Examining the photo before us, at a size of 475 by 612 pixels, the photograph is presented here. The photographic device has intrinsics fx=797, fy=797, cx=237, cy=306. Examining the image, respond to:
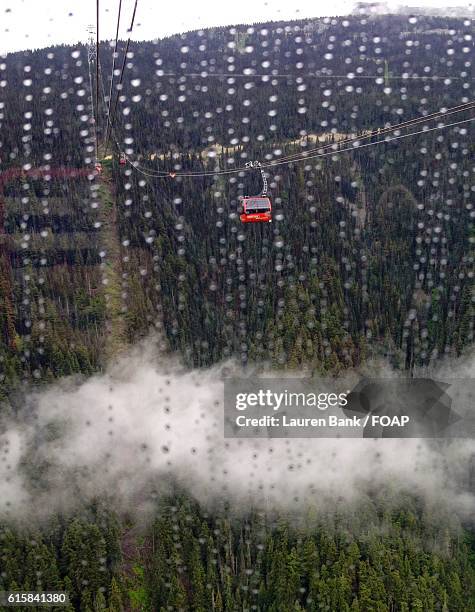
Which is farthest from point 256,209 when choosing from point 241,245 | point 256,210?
point 241,245

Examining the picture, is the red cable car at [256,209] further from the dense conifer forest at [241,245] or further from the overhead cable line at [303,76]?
the overhead cable line at [303,76]

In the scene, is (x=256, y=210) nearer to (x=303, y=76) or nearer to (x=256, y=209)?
(x=256, y=209)

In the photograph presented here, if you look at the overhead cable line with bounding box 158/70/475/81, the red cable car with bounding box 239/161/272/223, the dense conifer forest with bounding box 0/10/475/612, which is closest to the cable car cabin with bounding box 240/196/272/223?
the red cable car with bounding box 239/161/272/223

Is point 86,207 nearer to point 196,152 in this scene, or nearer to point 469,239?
point 196,152

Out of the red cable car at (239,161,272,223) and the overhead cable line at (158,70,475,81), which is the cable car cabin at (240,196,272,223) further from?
the overhead cable line at (158,70,475,81)

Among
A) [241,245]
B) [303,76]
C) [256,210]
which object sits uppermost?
[303,76]

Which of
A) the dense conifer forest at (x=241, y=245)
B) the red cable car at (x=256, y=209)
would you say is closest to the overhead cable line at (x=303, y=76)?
the dense conifer forest at (x=241, y=245)
